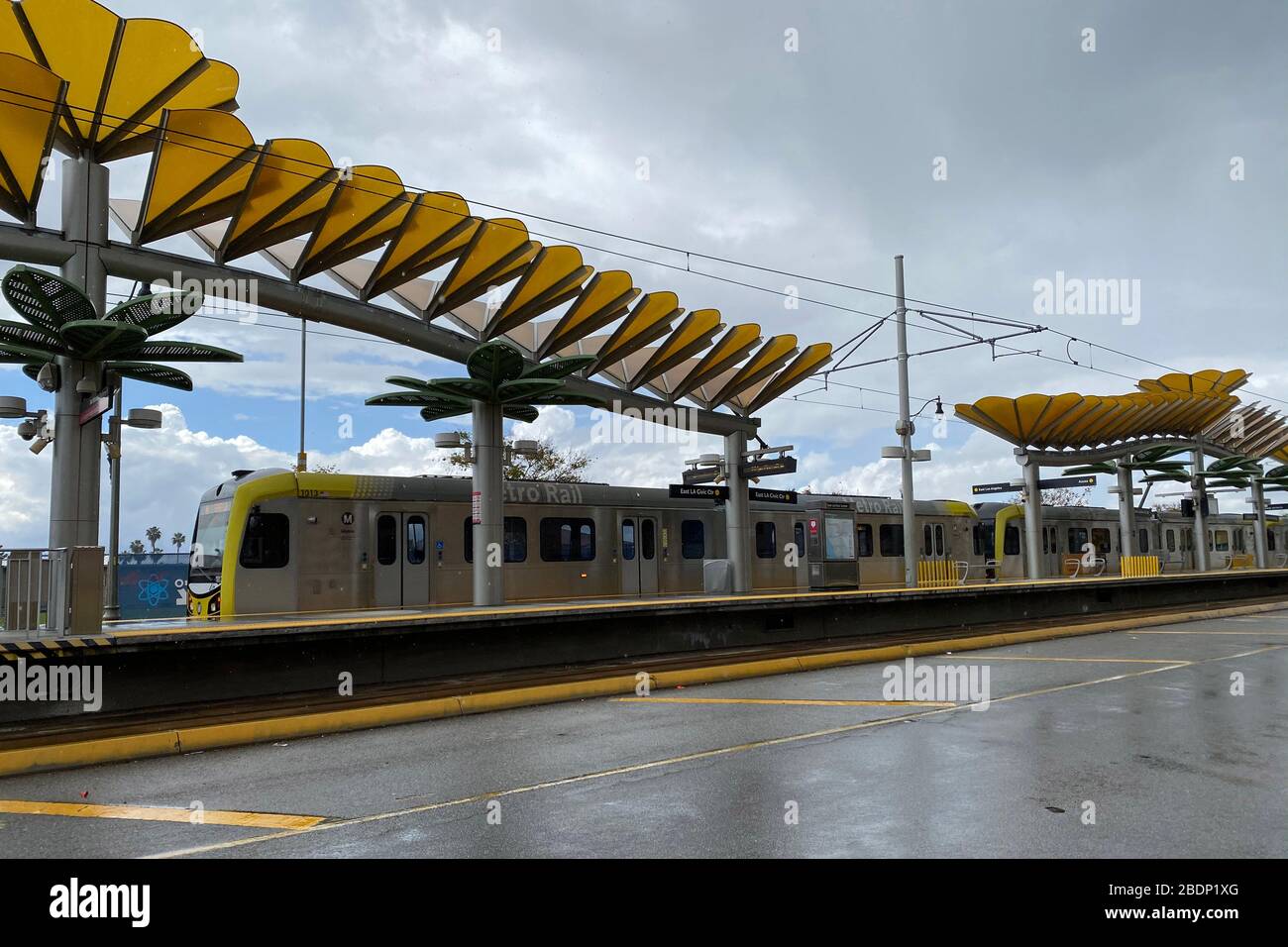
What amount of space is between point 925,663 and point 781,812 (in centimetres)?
957

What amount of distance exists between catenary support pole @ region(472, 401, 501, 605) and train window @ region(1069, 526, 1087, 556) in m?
25.8

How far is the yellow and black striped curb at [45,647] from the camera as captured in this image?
9625 mm

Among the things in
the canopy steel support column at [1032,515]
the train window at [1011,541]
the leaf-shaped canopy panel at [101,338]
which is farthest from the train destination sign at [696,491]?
the train window at [1011,541]

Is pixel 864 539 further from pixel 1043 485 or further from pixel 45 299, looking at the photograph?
pixel 45 299

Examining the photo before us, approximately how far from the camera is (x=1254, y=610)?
86.2ft

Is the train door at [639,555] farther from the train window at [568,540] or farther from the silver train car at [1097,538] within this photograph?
the silver train car at [1097,538]

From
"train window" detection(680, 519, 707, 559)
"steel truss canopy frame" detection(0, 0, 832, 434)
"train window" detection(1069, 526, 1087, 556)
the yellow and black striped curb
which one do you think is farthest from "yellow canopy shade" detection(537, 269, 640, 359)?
"train window" detection(1069, 526, 1087, 556)

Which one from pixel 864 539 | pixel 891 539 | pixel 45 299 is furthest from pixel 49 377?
pixel 891 539

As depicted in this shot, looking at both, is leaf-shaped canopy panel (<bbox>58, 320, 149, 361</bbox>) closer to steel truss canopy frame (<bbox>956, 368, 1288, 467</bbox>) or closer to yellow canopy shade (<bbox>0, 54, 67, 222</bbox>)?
yellow canopy shade (<bbox>0, 54, 67, 222</bbox>)

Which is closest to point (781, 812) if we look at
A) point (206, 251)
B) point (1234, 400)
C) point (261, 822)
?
point (261, 822)

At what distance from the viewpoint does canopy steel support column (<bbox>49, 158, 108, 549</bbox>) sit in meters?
11.5

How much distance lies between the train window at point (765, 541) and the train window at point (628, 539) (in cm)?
388

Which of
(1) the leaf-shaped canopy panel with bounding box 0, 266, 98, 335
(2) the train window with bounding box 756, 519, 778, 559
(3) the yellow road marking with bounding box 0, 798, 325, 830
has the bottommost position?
(3) the yellow road marking with bounding box 0, 798, 325, 830
